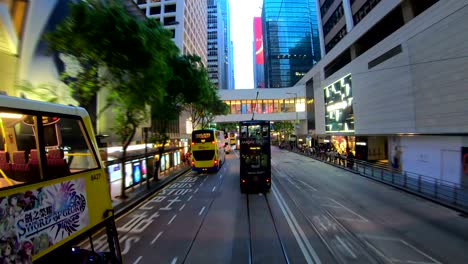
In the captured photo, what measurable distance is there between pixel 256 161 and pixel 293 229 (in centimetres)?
718

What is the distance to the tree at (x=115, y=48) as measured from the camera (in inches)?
388

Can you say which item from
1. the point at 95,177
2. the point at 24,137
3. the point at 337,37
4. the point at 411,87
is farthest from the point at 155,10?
the point at 24,137

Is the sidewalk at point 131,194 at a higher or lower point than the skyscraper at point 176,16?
lower

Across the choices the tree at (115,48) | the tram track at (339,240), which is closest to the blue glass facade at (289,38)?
the tree at (115,48)

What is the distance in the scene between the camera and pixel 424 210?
12.8 metres

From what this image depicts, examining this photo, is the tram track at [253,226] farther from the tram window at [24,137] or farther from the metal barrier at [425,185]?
the metal barrier at [425,185]

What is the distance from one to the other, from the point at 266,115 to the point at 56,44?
5082 cm

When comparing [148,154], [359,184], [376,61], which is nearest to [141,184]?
[148,154]

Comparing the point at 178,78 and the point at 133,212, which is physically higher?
the point at 178,78

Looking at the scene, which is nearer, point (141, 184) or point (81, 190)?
point (81, 190)

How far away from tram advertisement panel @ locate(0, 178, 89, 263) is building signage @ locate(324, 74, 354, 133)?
3334cm

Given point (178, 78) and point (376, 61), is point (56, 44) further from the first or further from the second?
point (376, 61)

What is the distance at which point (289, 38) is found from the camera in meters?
117

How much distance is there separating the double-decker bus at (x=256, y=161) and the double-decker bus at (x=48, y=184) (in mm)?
12566
